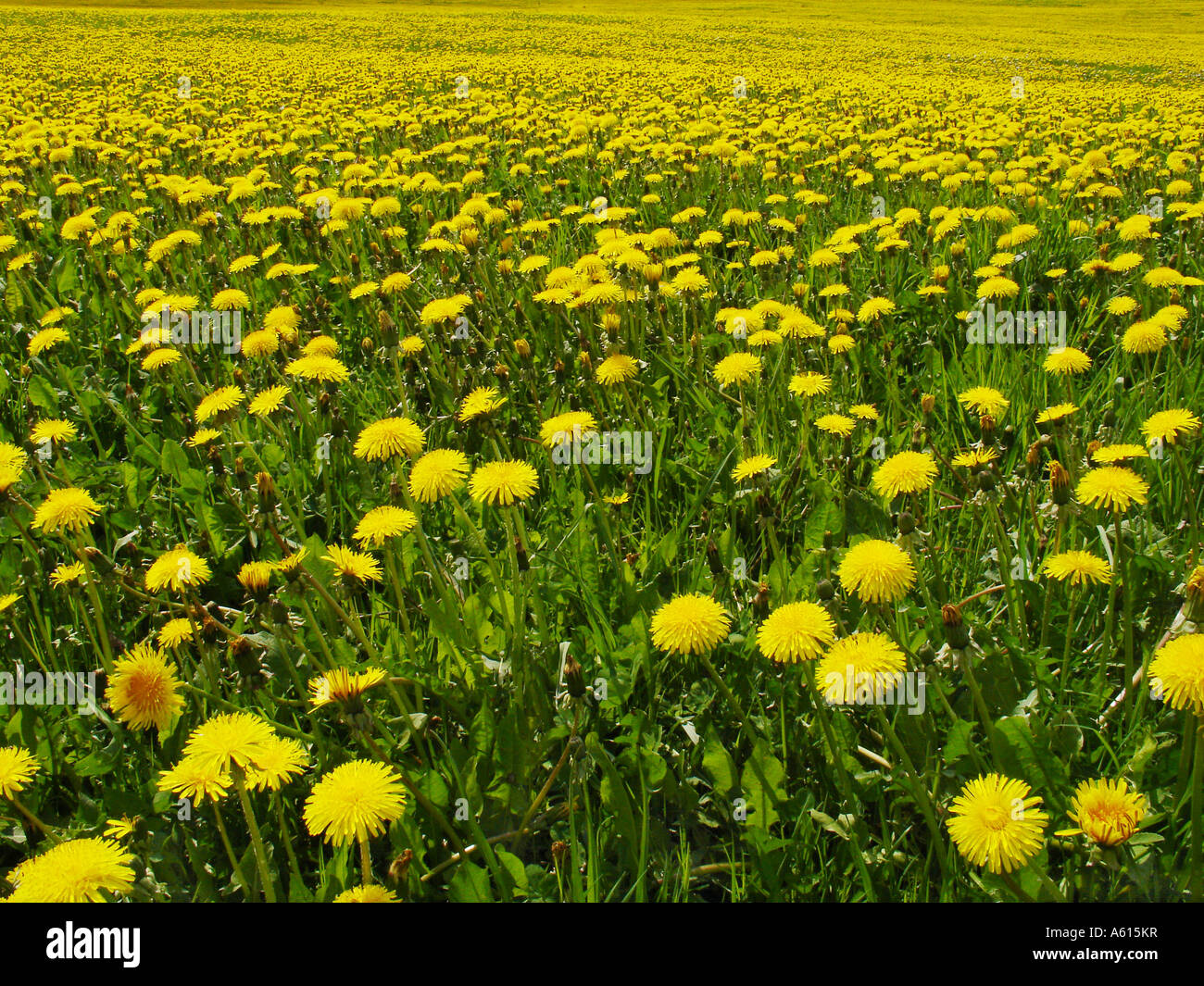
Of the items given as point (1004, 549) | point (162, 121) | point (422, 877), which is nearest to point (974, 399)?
point (1004, 549)

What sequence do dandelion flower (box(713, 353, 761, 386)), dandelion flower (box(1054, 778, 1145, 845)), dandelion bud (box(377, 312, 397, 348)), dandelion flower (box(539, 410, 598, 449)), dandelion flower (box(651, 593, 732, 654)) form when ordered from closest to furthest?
dandelion flower (box(1054, 778, 1145, 845)), dandelion flower (box(651, 593, 732, 654)), dandelion flower (box(539, 410, 598, 449)), dandelion flower (box(713, 353, 761, 386)), dandelion bud (box(377, 312, 397, 348))

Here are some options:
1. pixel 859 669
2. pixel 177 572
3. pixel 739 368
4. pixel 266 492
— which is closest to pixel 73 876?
pixel 177 572

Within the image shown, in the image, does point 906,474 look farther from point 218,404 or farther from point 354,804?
point 218,404

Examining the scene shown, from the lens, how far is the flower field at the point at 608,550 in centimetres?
138

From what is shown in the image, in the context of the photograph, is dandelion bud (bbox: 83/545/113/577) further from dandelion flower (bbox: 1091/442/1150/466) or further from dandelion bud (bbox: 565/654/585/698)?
dandelion flower (bbox: 1091/442/1150/466)

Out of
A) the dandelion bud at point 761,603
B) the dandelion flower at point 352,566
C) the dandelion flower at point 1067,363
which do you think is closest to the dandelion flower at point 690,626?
the dandelion bud at point 761,603

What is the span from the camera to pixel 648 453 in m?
2.47

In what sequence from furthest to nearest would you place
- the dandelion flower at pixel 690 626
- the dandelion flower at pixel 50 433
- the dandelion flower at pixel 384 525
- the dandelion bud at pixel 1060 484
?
the dandelion flower at pixel 50 433 → the dandelion flower at pixel 384 525 → the dandelion bud at pixel 1060 484 → the dandelion flower at pixel 690 626

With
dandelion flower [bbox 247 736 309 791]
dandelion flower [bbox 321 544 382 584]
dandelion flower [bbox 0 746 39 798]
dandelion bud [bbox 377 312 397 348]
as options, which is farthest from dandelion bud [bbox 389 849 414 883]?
dandelion bud [bbox 377 312 397 348]

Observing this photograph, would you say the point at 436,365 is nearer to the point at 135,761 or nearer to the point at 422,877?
the point at 135,761

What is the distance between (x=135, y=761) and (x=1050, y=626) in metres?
2.01

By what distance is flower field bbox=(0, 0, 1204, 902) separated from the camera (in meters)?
1.38

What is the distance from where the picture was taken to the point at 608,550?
84.8 inches

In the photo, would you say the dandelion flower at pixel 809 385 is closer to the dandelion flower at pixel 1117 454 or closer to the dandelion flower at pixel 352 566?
the dandelion flower at pixel 1117 454
